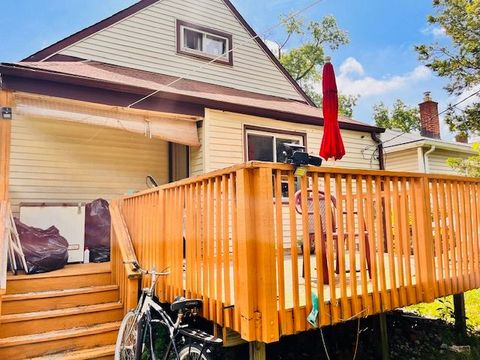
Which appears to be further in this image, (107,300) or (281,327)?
(107,300)

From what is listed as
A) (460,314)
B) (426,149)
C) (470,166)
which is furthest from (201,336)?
(426,149)

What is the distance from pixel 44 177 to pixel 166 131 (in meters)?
2.43

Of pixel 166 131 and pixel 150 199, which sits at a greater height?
pixel 166 131

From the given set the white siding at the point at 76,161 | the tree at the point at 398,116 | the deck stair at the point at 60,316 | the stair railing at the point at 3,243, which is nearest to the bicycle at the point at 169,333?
the deck stair at the point at 60,316

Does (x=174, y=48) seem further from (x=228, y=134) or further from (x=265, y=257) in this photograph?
(x=265, y=257)

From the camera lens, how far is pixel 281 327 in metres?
2.50

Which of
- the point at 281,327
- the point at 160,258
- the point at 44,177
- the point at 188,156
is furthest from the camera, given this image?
the point at 188,156

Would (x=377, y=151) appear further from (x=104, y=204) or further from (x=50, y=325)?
(x=50, y=325)

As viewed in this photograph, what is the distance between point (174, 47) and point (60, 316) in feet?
22.3

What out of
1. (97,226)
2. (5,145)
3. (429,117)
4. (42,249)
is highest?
(429,117)

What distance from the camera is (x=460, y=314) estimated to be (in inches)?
200

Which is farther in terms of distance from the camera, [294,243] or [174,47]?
[174,47]

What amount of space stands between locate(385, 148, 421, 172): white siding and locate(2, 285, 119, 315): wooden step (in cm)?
1142

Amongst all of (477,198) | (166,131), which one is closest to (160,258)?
(166,131)
